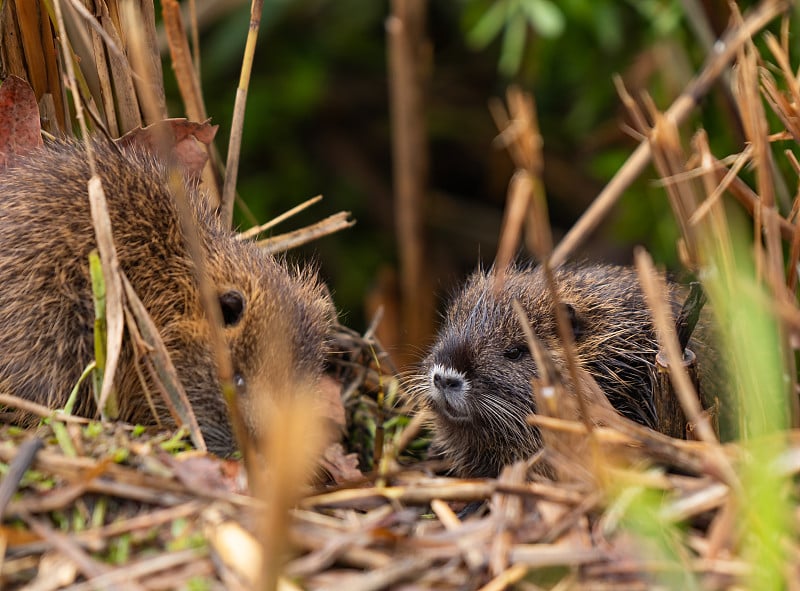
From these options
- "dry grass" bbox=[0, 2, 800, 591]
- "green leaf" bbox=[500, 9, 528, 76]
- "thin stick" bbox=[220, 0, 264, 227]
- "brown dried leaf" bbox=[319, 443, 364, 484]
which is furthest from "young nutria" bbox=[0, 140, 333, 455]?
"green leaf" bbox=[500, 9, 528, 76]

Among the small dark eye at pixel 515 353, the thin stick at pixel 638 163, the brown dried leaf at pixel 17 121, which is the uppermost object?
the brown dried leaf at pixel 17 121

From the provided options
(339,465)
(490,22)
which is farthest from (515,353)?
(490,22)

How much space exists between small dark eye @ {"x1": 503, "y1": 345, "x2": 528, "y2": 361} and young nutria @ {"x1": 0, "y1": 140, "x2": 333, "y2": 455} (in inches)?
30.0

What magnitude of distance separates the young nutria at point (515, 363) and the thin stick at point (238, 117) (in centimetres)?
107

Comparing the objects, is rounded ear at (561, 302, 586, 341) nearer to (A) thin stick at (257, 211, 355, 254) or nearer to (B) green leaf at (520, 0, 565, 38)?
(A) thin stick at (257, 211, 355, 254)

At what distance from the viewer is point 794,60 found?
4434mm

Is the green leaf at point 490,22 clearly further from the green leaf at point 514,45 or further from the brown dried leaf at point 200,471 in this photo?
the brown dried leaf at point 200,471

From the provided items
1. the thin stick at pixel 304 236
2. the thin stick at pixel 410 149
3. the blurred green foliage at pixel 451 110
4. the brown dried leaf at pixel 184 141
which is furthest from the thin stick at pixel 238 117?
the thin stick at pixel 410 149

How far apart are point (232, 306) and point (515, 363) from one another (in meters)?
1.17

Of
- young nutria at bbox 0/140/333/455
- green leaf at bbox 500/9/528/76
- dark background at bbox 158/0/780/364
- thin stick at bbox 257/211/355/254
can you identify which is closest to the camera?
young nutria at bbox 0/140/333/455

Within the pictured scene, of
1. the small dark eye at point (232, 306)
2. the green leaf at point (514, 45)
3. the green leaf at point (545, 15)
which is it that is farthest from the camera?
the green leaf at point (514, 45)

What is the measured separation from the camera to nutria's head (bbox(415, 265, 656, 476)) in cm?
415

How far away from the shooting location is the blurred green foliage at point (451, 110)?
6363mm

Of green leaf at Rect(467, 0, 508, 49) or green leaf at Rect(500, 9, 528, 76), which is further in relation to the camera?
green leaf at Rect(500, 9, 528, 76)
